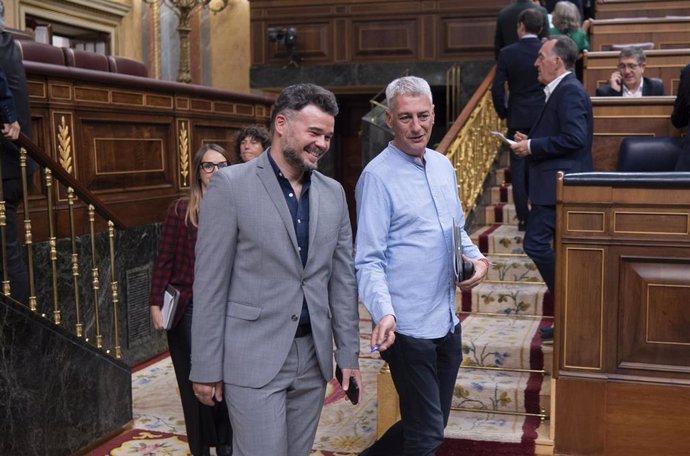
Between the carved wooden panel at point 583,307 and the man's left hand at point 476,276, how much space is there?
70 cm

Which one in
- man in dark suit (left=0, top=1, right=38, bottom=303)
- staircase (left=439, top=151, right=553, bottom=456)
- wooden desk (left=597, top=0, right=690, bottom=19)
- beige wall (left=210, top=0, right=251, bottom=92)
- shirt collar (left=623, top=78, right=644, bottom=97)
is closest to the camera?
staircase (left=439, top=151, right=553, bottom=456)

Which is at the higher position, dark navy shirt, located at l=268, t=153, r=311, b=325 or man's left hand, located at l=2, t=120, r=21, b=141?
man's left hand, located at l=2, t=120, r=21, b=141

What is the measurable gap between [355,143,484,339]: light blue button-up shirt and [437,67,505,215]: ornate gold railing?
2.11 meters

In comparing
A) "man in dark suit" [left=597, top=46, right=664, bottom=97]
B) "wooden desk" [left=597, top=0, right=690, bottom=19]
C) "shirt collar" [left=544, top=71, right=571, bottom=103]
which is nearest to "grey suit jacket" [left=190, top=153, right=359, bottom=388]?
"shirt collar" [left=544, top=71, right=571, bottom=103]

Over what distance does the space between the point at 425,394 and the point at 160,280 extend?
128 centimetres

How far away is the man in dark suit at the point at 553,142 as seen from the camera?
3.33 metres

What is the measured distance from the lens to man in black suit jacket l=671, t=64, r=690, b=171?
11.8ft

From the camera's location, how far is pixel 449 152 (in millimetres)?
4613

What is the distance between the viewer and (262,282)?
6.28ft

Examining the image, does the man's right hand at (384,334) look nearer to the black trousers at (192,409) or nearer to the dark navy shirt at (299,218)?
the dark navy shirt at (299,218)

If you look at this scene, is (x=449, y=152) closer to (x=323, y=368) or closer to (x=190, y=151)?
(x=190, y=151)

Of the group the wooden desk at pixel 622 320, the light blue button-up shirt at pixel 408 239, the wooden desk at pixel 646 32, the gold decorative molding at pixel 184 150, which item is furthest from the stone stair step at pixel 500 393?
the wooden desk at pixel 646 32

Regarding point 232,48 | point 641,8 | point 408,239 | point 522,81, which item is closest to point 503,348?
point 408,239

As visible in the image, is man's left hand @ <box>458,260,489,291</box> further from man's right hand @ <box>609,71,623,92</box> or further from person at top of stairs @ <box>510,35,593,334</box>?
man's right hand @ <box>609,71,623,92</box>
